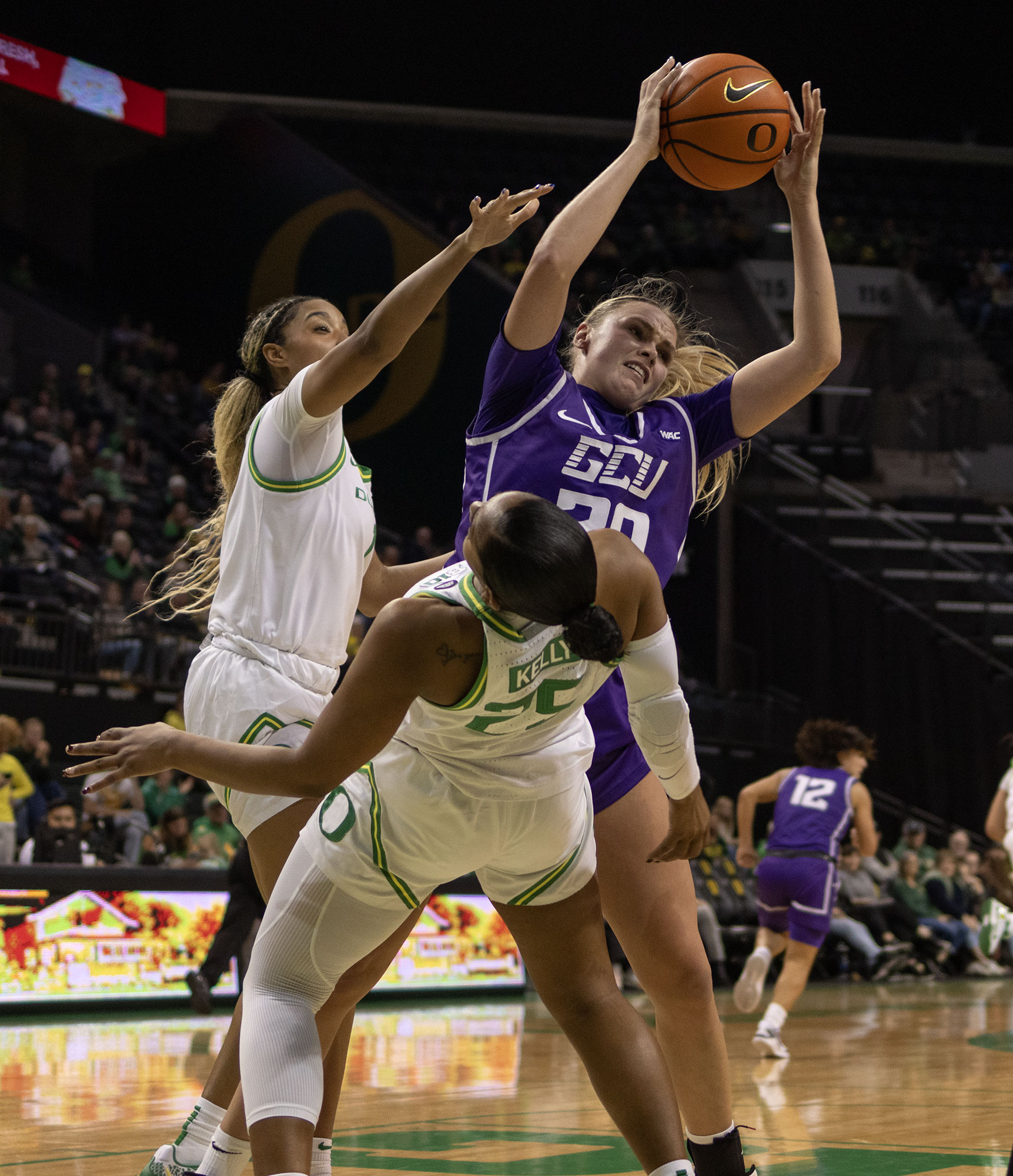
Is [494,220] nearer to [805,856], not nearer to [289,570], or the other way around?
[289,570]

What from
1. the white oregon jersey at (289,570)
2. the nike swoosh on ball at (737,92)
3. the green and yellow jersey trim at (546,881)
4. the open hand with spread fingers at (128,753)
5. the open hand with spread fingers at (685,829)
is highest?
the nike swoosh on ball at (737,92)

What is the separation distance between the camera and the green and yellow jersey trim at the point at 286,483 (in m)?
3.18

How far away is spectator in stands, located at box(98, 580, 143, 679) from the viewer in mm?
12984

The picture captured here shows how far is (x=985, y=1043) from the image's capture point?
7.68m

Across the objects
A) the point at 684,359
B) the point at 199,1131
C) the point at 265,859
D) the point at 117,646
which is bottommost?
the point at 199,1131

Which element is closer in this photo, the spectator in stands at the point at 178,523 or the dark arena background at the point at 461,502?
the dark arena background at the point at 461,502

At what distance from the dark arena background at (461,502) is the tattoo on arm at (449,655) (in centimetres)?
87

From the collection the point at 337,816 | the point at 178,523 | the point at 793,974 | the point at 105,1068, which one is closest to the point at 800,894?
the point at 793,974

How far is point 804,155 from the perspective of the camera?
329 cm

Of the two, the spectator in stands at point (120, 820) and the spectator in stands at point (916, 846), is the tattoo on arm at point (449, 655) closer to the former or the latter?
the spectator in stands at point (120, 820)

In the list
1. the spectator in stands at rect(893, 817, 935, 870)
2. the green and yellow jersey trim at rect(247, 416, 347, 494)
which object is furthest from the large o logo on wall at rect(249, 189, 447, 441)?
the green and yellow jersey trim at rect(247, 416, 347, 494)

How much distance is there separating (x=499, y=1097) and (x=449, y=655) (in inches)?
142

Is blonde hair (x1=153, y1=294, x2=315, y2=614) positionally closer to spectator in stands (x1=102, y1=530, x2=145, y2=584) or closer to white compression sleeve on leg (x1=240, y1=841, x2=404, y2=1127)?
white compression sleeve on leg (x1=240, y1=841, x2=404, y2=1127)

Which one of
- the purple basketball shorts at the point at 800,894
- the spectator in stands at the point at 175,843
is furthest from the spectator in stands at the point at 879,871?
the spectator in stands at the point at 175,843
